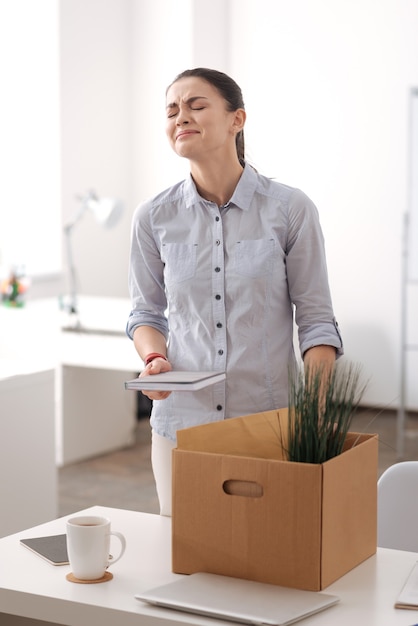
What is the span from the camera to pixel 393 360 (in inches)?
239

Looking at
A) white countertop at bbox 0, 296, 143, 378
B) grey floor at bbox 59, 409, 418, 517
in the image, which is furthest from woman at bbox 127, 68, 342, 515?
white countertop at bbox 0, 296, 143, 378

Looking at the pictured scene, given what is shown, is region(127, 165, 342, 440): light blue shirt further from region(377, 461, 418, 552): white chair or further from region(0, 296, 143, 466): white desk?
region(0, 296, 143, 466): white desk

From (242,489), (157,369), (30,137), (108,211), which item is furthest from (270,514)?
(30,137)

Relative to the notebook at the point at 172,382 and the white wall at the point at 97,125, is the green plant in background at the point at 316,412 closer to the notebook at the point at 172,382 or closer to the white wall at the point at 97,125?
the notebook at the point at 172,382

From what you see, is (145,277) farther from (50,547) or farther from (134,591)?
(134,591)

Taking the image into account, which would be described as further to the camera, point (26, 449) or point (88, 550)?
point (26, 449)

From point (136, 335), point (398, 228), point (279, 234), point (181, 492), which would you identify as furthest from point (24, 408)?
point (398, 228)

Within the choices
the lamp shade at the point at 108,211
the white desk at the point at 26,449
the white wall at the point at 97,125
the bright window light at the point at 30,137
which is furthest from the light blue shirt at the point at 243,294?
the white wall at the point at 97,125

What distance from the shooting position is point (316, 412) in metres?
1.43

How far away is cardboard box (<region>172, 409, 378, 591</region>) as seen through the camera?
1.41 meters

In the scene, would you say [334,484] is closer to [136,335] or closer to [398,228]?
[136,335]

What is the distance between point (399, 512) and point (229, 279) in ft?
1.91

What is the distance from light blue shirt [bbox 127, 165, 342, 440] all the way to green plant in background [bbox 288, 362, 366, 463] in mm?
571

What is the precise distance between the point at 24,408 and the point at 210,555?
77.1 inches
